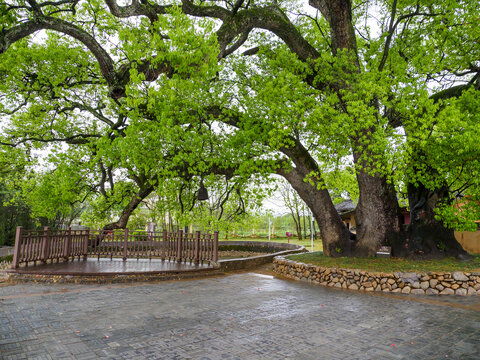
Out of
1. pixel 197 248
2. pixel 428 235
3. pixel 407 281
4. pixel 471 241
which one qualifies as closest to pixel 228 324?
pixel 407 281

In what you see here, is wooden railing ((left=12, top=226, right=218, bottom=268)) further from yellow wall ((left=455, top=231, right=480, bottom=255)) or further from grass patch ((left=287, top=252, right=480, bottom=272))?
yellow wall ((left=455, top=231, right=480, bottom=255))

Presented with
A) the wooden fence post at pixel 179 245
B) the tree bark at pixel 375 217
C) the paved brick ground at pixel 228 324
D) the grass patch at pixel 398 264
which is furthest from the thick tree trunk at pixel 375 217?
the wooden fence post at pixel 179 245

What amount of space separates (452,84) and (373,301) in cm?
1012

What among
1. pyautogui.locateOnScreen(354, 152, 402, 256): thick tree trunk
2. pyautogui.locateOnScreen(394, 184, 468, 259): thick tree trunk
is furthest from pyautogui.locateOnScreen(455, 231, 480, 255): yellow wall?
pyautogui.locateOnScreen(354, 152, 402, 256): thick tree trunk

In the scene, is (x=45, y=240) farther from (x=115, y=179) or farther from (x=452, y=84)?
(x=452, y=84)

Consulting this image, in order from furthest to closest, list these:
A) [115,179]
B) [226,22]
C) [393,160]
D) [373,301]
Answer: [115,179]
[226,22]
[393,160]
[373,301]

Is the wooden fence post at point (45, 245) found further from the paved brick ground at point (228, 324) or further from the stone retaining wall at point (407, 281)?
the stone retaining wall at point (407, 281)

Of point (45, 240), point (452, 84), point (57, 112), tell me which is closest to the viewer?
point (45, 240)

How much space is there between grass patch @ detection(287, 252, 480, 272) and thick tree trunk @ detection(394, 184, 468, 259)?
1.28 ft

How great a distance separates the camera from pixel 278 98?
9328mm

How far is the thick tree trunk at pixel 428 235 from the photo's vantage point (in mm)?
10750

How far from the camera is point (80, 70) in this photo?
1277cm

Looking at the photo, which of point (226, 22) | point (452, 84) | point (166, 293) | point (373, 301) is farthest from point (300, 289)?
point (452, 84)

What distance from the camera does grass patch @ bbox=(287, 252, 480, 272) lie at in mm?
9156
